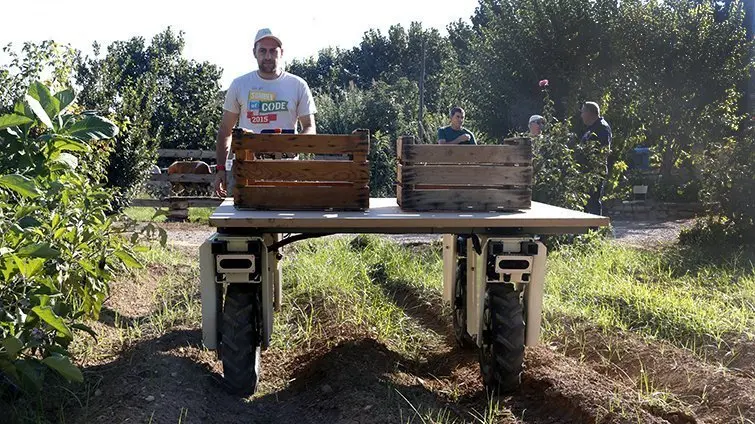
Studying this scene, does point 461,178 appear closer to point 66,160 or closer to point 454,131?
point 66,160

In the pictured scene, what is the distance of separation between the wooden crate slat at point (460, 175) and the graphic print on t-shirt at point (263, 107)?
162 cm

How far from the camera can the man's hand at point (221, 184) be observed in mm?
4930

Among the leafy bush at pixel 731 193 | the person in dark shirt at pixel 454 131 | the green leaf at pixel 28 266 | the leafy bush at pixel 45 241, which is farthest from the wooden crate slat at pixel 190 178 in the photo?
the green leaf at pixel 28 266

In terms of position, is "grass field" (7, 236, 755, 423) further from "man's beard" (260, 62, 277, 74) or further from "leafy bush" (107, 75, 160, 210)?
"leafy bush" (107, 75, 160, 210)

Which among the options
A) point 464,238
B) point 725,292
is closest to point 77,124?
point 464,238

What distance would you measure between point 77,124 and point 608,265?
5.44 meters

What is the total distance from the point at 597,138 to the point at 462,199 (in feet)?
17.8

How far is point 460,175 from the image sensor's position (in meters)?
3.77

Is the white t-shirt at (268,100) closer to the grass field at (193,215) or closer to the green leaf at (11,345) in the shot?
the green leaf at (11,345)

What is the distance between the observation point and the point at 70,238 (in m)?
3.34

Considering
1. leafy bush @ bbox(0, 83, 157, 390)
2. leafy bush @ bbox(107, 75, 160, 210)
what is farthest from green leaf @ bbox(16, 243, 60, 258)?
leafy bush @ bbox(107, 75, 160, 210)

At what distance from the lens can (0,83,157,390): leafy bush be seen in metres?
2.58

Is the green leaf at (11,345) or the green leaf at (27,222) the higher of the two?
the green leaf at (27,222)

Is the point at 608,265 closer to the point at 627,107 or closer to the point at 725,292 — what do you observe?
the point at 725,292
